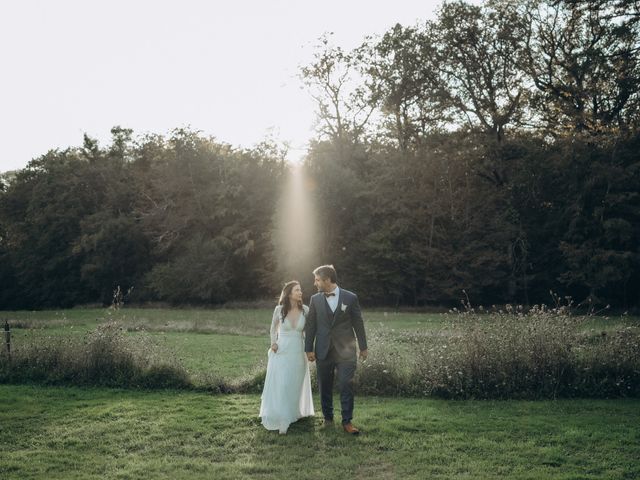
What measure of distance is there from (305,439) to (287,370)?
1284 mm

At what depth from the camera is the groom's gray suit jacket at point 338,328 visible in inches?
360

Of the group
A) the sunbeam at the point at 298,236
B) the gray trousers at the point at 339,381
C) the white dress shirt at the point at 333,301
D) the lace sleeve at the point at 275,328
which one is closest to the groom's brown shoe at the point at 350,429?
the gray trousers at the point at 339,381

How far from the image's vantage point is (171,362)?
13008 mm

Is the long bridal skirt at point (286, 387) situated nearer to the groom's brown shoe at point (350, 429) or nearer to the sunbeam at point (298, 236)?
the groom's brown shoe at point (350, 429)

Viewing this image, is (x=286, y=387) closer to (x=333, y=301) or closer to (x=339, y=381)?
(x=339, y=381)

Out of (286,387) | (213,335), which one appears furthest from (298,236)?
(286,387)

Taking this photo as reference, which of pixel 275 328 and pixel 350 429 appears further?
pixel 275 328

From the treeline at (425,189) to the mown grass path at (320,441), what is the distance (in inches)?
1014

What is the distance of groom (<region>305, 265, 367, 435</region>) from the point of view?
912cm

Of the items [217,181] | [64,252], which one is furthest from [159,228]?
[64,252]

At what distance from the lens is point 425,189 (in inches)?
1614

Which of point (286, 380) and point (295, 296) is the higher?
point (295, 296)

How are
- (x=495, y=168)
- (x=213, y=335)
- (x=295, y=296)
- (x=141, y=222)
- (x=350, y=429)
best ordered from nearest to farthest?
(x=350, y=429) < (x=295, y=296) < (x=213, y=335) < (x=495, y=168) < (x=141, y=222)

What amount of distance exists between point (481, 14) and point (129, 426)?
3915 cm
